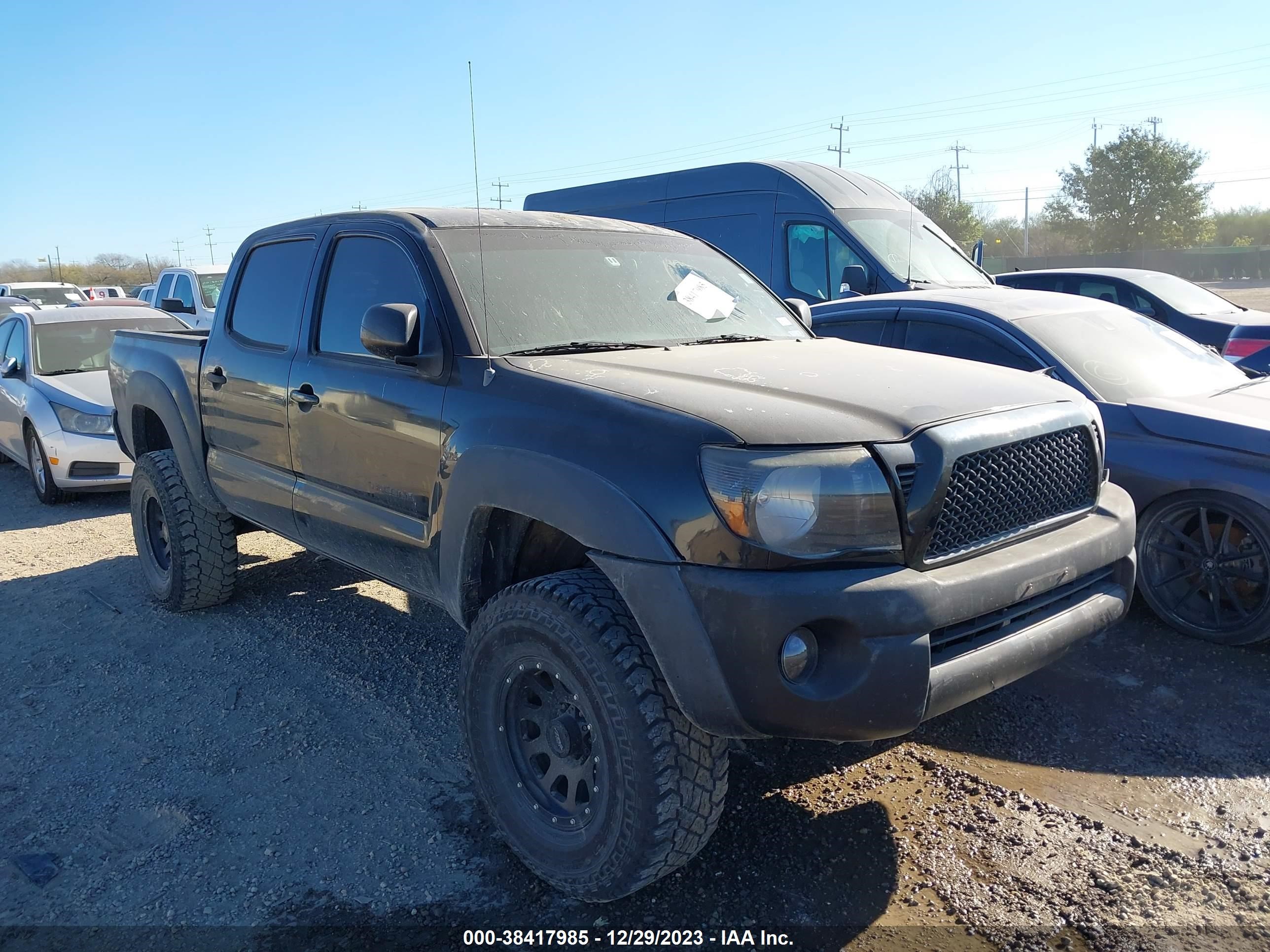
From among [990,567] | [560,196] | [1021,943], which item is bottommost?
[1021,943]

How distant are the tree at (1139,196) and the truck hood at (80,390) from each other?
172 ft

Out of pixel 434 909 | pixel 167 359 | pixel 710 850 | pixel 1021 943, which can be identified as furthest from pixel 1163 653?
pixel 167 359

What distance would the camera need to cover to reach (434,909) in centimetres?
269

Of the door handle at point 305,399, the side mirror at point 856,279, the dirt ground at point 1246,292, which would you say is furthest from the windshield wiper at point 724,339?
the dirt ground at point 1246,292

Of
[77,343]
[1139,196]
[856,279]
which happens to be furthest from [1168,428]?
[1139,196]

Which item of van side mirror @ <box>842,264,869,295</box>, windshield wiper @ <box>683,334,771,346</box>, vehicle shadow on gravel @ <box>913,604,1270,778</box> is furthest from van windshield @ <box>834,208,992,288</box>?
windshield wiper @ <box>683,334,771,346</box>

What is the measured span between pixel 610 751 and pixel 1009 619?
1165mm

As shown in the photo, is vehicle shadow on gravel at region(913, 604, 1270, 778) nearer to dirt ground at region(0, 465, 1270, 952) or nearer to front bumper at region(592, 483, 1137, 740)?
dirt ground at region(0, 465, 1270, 952)

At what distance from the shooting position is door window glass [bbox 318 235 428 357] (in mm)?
3537

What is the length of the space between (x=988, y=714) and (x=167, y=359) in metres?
4.34

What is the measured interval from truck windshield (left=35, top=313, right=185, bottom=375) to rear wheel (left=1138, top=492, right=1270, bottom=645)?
25.5 feet

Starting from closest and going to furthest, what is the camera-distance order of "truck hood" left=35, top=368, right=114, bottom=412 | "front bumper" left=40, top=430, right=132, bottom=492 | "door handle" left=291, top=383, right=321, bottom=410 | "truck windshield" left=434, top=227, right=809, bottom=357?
"truck windshield" left=434, top=227, right=809, bottom=357 → "door handle" left=291, top=383, right=321, bottom=410 → "front bumper" left=40, top=430, right=132, bottom=492 → "truck hood" left=35, top=368, right=114, bottom=412

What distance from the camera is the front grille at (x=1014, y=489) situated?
256cm

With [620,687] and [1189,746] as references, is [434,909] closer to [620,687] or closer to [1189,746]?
[620,687]
